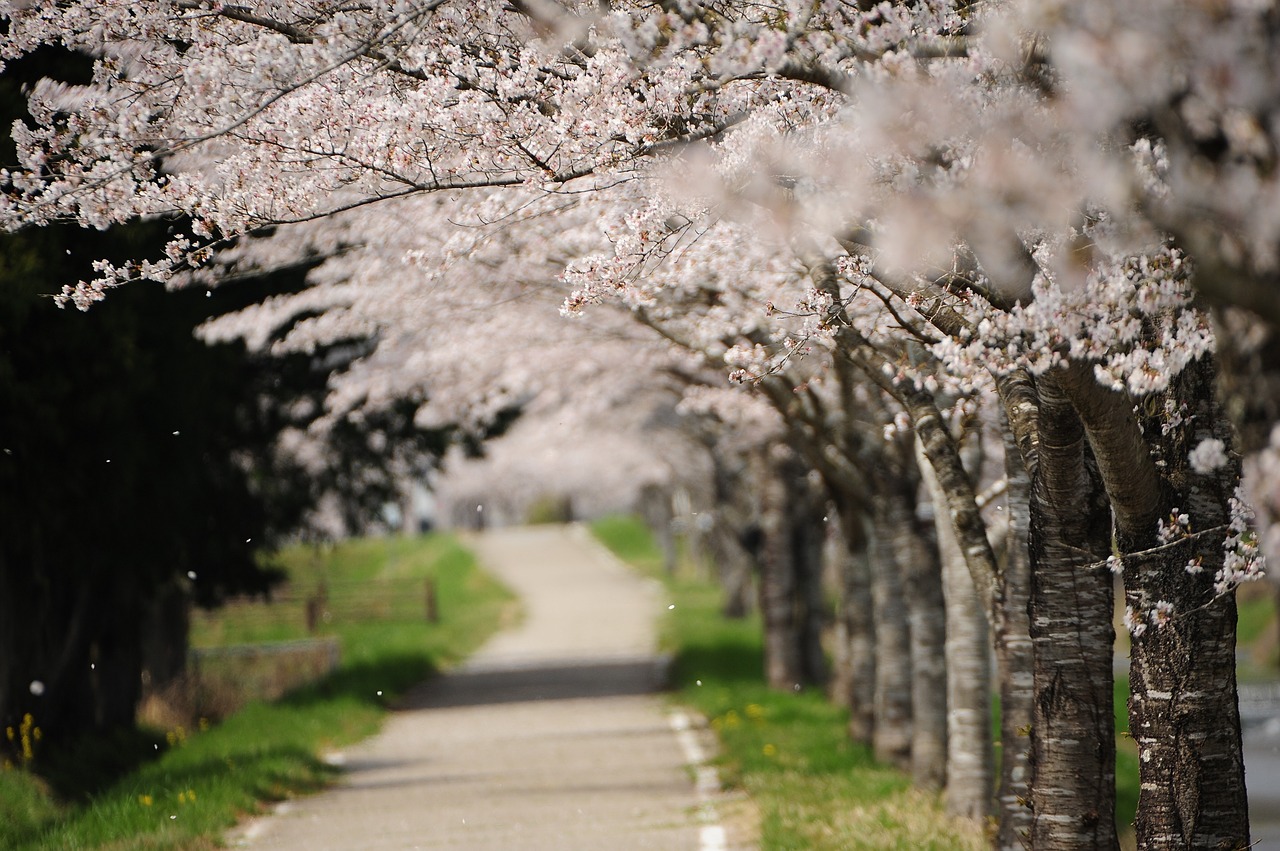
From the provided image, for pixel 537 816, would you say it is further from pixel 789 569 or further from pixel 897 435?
pixel 789 569

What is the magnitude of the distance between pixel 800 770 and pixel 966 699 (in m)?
2.71

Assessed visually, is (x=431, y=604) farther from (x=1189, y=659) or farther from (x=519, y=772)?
(x=1189, y=659)

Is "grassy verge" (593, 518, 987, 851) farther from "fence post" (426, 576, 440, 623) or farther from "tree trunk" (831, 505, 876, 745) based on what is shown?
"fence post" (426, 576, 440, 623)

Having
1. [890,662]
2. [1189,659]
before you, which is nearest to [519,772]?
[890,662]

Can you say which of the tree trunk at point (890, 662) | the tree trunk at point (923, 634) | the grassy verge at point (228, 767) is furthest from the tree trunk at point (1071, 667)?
the tree trunk at point (890, 662)

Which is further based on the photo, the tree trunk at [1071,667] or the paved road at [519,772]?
the paved road at [519,772]

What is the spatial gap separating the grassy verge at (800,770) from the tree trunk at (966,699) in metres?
0.30

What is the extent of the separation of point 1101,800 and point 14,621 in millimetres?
9881

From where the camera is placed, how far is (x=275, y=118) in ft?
24.6

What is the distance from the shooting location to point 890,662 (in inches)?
566

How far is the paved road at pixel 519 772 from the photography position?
1074cm

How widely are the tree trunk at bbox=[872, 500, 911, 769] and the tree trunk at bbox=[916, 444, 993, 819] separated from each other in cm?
288

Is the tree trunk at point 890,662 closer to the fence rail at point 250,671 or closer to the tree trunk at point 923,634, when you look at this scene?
the tree trunk at point 923,634

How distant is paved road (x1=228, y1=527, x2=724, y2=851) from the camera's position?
1074cm
